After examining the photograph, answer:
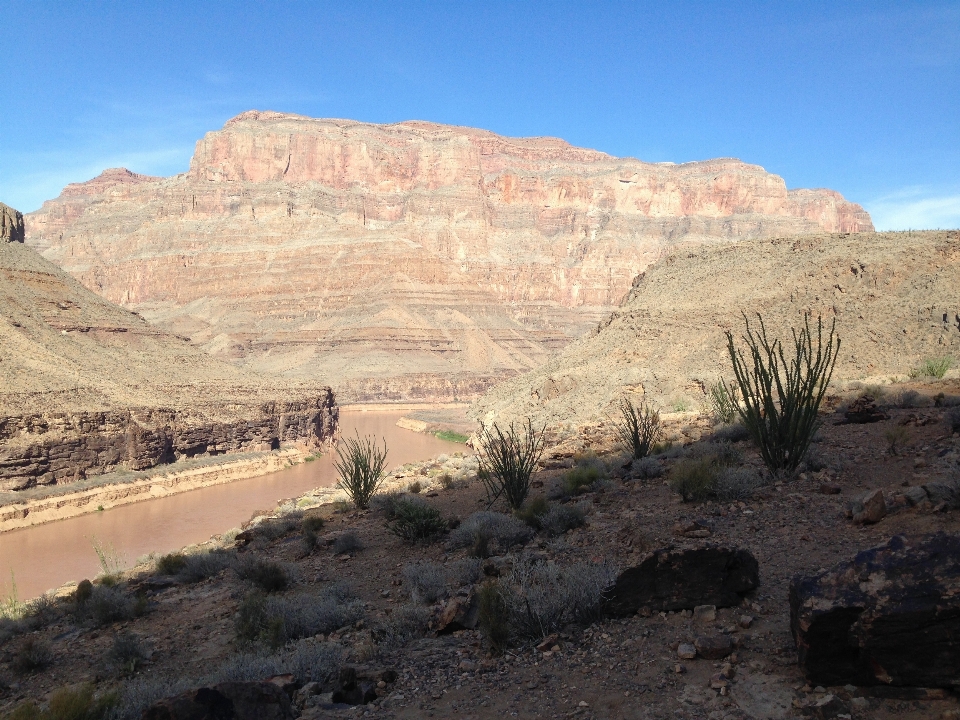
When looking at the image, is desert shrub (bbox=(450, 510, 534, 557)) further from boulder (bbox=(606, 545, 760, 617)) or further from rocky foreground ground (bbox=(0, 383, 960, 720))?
boulder (bbox=(606, 545, 760, 617))

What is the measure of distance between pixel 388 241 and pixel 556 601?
104 metres

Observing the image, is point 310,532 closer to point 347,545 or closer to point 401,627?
point 347,545

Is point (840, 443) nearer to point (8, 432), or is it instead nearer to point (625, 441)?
point (625, 441)

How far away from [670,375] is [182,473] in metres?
22.0

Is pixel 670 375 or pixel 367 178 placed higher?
pixel 367 178

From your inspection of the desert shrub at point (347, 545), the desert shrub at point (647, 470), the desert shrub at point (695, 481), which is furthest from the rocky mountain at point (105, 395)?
the desert shrub at point (695, 481)

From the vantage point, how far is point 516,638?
216 inches

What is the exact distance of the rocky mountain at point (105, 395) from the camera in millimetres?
28297

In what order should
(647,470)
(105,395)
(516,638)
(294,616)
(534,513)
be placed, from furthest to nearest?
(105,395) → (647,470) → (534,513) → (294,616) → (516,638)

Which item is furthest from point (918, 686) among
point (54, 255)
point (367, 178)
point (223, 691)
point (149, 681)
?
point (54, 255)

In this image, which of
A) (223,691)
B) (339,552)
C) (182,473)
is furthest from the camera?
(182,473)

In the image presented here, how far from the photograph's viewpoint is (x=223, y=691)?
4.26m

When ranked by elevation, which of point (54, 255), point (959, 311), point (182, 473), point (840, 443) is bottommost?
point (182, 473)

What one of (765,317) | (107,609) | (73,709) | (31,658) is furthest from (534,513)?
(765,317)
